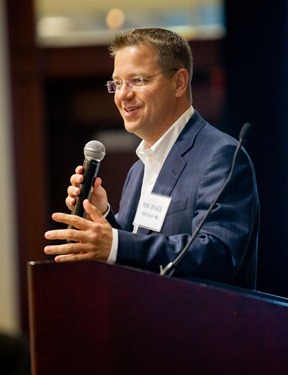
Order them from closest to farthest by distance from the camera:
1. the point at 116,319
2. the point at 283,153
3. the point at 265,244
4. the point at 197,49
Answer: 1. the point at 116,319
2. the point at 265,244
3. the point at 283,153
4. the point at 197,49

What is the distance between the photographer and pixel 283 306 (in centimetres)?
155

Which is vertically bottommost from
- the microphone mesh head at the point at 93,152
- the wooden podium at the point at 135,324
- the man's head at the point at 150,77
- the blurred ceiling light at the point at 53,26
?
the wooden podium at the point at 135,324

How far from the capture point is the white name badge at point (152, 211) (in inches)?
67.9

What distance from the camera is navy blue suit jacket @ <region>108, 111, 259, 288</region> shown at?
1.64 m

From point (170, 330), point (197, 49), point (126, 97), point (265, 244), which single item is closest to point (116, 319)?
point (170, 330)

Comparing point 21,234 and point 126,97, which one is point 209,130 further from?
point 21,234

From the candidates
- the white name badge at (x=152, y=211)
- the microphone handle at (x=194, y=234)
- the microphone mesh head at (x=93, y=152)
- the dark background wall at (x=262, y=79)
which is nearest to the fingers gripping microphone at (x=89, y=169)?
the microphone mesh head at (x=93, y=152)

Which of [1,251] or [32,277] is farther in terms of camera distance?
[1,251]

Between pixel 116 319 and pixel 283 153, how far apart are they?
162 centimetres

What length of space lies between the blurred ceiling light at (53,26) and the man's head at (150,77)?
3.50m

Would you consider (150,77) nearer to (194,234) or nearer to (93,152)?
(93,152)

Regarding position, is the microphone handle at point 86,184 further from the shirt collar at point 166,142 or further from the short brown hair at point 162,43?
the short brown hair at point 162,43

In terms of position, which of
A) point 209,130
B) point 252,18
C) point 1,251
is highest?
point 252,18

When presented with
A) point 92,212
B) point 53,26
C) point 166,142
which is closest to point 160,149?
point 166,142
